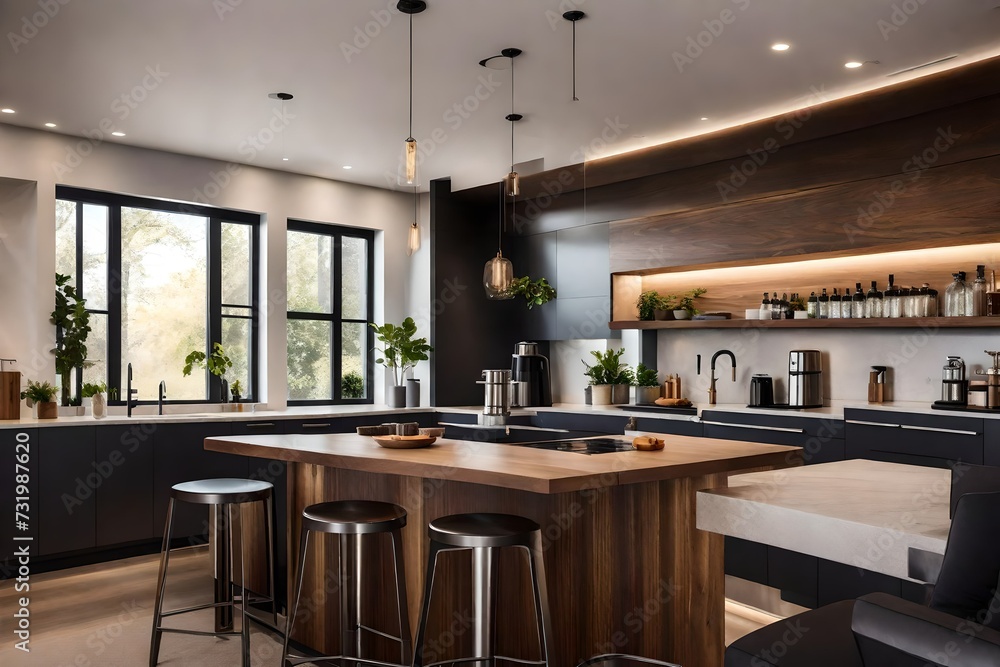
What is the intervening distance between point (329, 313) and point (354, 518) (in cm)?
417

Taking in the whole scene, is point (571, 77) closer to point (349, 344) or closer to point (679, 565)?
point (679, 565)

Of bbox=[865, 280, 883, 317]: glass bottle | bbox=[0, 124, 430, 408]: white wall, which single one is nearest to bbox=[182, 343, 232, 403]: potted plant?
bbox=[0, 124, 430, 408]: white wall

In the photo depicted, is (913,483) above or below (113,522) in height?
above

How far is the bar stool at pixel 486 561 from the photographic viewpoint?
224 centimetres

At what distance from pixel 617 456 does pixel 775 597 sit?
6.70 ft

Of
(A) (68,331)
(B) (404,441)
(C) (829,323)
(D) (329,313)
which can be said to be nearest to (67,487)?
(A) (68,331)

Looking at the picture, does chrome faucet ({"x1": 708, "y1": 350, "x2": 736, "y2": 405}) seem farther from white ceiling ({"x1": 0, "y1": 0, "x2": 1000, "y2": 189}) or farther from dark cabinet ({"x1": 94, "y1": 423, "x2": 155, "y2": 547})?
dark cabinet ({"x1": 94, "y1": 423, "x2": 155, "y2": 547})

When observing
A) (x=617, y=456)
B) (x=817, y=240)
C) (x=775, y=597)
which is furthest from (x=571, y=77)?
(x=775, y=597)

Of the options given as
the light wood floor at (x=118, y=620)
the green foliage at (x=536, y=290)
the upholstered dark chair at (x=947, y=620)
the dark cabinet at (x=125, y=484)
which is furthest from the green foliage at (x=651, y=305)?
the upholstered dark chair at (x=947, y=620)

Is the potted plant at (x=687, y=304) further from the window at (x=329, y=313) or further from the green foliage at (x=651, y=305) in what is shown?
the window at (x=329, y=313)

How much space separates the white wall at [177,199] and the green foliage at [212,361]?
382mm

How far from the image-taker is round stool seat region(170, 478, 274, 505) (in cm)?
307

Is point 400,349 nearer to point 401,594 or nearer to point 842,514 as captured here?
point 401,594

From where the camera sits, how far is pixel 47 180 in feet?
16.5
